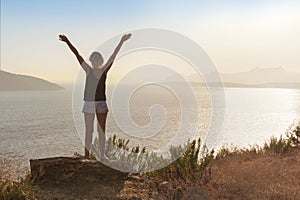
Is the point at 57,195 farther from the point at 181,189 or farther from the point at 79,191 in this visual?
the point at 181,189

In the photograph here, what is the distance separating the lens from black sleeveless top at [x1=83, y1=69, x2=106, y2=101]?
19.2 feet

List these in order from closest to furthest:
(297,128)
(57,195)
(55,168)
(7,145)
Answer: (57,195) → (55,168) → (297,128) → (7,145)

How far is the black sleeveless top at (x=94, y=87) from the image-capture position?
231 inches

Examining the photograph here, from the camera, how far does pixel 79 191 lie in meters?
5.28

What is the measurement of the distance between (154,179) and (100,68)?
2393mm

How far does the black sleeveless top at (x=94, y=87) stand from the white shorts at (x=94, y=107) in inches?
2.8

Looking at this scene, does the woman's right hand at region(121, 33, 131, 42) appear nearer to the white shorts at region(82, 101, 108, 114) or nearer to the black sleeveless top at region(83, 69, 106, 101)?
the black sleeveless top at region(83, 69, 106, 101)

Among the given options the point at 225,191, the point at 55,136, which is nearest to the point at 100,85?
the point at 225,191

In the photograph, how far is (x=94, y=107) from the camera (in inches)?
233

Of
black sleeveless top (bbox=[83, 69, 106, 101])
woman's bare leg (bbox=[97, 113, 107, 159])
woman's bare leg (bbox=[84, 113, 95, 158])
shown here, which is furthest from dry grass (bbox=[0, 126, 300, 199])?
black sleeveless top (bbox=[83, 69, 106, 101])

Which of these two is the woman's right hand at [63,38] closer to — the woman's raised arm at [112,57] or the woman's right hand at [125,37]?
the woman's raised arm at [112,57]

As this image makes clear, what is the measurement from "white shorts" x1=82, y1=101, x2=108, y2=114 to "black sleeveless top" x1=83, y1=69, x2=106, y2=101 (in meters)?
0.07

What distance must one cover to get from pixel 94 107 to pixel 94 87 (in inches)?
14.2

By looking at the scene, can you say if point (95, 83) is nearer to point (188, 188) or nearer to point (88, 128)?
point (88, 128)
